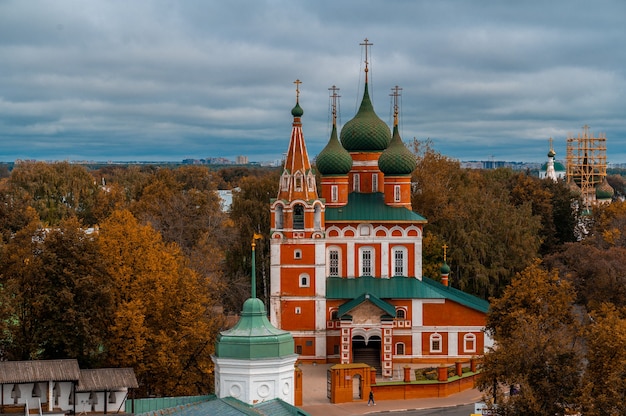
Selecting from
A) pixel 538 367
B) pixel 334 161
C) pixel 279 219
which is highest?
pixel 334 161

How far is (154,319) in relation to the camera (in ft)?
117

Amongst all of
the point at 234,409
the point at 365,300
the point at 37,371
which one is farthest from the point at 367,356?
the point at 234,409

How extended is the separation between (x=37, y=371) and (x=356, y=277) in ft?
68.2

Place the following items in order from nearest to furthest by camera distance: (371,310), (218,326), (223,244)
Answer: (218,326)
(371,310)
(223,244)

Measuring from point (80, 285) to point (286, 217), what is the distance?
13.5 m

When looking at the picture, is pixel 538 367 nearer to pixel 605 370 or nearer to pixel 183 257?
pixel 605 370

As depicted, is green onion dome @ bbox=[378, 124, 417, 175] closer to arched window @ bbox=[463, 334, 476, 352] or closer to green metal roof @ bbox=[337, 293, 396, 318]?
green metal roof @ bbox=[337, 293, 396, 318]

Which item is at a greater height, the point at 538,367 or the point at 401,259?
the point at 401,259

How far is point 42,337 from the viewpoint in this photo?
110ft

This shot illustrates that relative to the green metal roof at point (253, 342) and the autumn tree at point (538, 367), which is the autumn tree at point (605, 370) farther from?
the green metal roof at point (253, 342)

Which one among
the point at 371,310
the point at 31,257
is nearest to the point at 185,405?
the point at 31,257

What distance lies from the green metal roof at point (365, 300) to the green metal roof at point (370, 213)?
3847 millimetres

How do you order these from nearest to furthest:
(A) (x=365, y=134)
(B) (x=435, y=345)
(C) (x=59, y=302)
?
(C) (x=59, y=302), (B) (x=435, y=345), (A) (x=365, y=134)

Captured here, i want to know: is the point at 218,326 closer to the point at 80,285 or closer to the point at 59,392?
the point at 80,285
